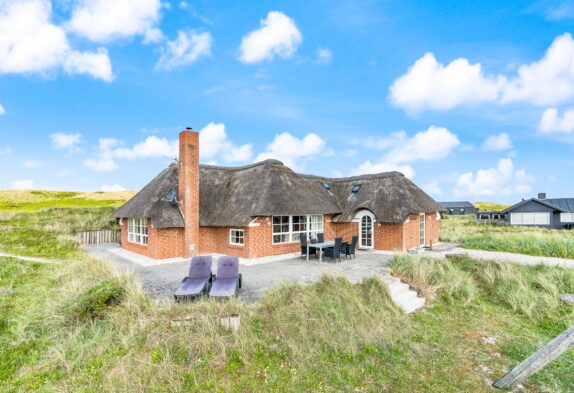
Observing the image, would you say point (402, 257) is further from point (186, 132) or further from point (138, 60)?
point (138, 60)

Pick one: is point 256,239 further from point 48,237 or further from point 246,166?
point 48,237

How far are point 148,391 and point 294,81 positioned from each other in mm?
14316

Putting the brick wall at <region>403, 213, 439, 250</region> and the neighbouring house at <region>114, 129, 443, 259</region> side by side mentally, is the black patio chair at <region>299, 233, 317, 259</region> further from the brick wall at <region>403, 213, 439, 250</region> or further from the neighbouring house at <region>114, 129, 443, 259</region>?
the brick wall at <region>403, 213, 439, 250</region>

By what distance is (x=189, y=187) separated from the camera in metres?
14.5

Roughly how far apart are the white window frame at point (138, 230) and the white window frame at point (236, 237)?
4.38 meters

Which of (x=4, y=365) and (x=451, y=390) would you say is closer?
(x=451, y=390)

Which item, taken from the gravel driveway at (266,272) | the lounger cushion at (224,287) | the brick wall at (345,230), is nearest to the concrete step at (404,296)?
the gravel driveway at (266,272)

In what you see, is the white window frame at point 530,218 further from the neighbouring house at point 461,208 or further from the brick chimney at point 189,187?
the brick chimney at point 189,187

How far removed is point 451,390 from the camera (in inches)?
203

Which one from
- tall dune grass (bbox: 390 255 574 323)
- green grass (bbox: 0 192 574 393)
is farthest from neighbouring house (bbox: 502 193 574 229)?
green grass (bbox: 0 192 574 393)

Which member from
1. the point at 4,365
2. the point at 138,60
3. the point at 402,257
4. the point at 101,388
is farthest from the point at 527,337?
the point at 138,60

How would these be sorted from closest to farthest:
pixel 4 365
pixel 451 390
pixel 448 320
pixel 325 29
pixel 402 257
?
1. pixel 451 390
2. pixel 4 365
3. pixel 448 320
4. pixel 402 257
5. pixel 325 29

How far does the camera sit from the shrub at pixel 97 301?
684cm

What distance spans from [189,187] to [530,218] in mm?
42950
